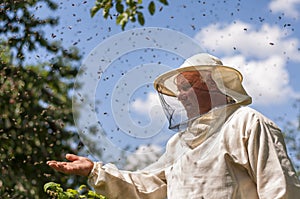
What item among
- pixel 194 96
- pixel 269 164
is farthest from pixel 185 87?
pixel 269 164

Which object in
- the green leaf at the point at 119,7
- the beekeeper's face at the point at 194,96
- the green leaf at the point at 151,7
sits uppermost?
the green leaf at the point at 119,7

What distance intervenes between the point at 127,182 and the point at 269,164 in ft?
2.19

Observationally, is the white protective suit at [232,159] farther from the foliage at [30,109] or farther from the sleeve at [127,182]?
the foliage at [30,109]

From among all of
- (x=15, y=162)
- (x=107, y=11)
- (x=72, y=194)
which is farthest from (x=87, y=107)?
(x=15, y=162)

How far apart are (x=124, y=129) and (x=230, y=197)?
0.52 m

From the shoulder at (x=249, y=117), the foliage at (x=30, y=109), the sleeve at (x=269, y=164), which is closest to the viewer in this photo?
the sleeve at (x=269, y=164)

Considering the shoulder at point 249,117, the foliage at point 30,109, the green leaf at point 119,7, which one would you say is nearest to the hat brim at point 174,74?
the shoulder at point 249,117

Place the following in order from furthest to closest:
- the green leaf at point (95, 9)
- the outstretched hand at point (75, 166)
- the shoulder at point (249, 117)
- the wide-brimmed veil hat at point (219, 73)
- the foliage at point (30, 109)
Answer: the foliage at point (30, 109) < the green leaf at point (95, 9) < the outstretched hand at point (75, 166) < the wide-brimmed veil hat at point (219, 73) < the shoulder at point (249, 117)

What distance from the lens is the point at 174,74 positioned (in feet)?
7.68

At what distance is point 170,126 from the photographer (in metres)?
2.38

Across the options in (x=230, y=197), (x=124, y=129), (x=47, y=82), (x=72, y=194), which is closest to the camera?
(x=230, y=197)

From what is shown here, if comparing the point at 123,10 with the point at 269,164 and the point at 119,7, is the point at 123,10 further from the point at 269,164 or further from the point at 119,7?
the point at 269,164

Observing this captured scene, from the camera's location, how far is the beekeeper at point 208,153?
2059mm

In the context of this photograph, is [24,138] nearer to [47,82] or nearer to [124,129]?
[47,82]
